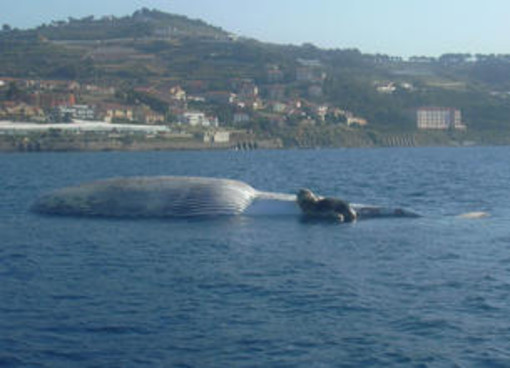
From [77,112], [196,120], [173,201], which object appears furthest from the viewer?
[196,120]

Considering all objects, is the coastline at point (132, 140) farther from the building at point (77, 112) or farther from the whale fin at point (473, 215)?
the whale fin at point (473, 215)

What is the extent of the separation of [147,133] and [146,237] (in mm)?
126818

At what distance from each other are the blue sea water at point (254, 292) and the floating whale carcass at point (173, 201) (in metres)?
1.12

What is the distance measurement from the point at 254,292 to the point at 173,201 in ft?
51.1

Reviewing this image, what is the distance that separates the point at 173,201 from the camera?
3903 cm

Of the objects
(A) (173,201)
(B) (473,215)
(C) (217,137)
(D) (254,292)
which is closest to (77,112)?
(C) (217,137)

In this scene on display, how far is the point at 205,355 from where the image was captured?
18.6 m

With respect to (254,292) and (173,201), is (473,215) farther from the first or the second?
(254,292)

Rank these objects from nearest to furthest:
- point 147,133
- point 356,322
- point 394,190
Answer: point 356,322 → point 394,190 → point 147,133

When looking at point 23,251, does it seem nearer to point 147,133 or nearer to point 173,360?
point 173,360

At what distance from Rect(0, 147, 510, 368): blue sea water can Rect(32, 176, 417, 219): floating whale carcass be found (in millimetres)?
1121

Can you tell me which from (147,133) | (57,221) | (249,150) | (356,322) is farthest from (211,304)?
(249,150)

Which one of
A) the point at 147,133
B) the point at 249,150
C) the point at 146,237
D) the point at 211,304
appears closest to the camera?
the point at 211,304

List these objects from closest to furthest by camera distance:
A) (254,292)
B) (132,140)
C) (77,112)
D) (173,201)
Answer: (254,292) < (173,201) < (132,140) < (77,112)
